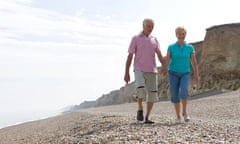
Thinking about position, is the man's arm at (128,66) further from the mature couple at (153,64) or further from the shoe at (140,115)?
the shoe at (140,115)

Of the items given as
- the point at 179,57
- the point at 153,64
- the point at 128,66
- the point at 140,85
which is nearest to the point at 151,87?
the point at 140,85

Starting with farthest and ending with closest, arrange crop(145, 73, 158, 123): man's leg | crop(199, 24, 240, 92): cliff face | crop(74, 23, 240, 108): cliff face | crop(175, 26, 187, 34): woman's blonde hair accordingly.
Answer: crop(199, 24, 240, 92): cliff face → crop(74, 23, 240, 108): cliff face → crop(175, 26, 187, 34): woman's blonde hair → crop(145, 73, 158, 123): man's leg

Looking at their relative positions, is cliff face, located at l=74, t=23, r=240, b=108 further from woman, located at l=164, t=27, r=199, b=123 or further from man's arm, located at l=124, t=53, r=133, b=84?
man's arm, located at l=124, t=53, r=133, b=84

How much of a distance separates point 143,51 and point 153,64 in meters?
Answer: 0.33

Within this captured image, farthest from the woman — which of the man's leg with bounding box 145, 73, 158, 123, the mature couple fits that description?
the man's leg with bounding box 145, 73, 158, 123

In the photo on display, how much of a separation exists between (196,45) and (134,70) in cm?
3203

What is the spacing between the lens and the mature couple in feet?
26.0

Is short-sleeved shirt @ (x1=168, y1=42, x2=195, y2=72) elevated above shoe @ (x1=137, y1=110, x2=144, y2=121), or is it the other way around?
short-sleeved shirt @ (x1=168, y1=42, x2=195, y2=72)

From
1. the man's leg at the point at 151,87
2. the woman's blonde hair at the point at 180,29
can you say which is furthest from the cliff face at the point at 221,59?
the man's leg at the point at 151,87

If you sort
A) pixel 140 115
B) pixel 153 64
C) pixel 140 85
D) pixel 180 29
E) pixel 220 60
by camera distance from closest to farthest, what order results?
pixel 140 85
pixel 153 64
pixel 180 29
pixel 140 115
pixel 220 60

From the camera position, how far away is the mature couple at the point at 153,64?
312 inches

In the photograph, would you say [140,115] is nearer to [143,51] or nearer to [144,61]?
[144,61]

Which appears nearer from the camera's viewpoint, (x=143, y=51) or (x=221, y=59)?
(x=143, y=51)

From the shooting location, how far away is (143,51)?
26.0ft
